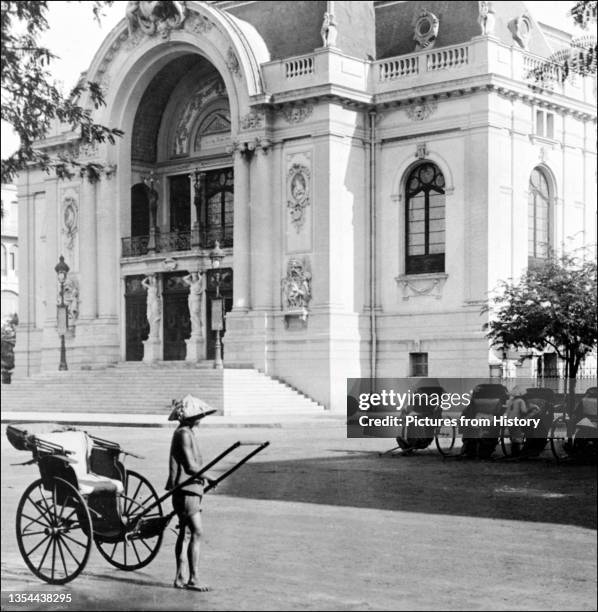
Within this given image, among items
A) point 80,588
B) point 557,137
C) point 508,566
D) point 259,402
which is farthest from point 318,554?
point 557,137

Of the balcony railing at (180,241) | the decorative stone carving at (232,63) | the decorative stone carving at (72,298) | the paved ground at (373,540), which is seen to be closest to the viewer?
the paved ground at (373,540)

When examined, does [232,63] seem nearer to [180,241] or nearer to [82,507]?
[180,241]

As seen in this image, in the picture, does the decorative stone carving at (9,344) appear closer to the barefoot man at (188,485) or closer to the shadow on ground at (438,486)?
the shadow on ground at (438,486)

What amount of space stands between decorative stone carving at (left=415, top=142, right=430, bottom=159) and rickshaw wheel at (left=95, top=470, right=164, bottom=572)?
142 ft

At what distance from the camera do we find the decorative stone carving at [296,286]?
159ft

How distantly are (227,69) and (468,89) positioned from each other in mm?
11049

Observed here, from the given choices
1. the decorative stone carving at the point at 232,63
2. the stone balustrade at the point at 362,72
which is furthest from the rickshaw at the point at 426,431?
the decorative stone carving at the point at 232,63

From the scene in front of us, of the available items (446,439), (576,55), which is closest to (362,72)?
(576,55)

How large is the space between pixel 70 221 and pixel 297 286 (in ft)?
40.8

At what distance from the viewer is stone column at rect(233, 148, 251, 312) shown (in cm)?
5097

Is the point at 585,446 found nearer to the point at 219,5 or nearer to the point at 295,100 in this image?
the point at 295,100

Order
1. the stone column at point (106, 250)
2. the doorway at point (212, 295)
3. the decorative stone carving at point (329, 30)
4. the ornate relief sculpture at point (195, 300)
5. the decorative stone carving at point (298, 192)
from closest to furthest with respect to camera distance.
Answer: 1. the decorative stone carving at point (329, 30)
2. the decorative stone carving at point (298, 192)
3. the ornate relief sculpture at point (195, 300)
4. the doorway at point (212, 295)
5. the stone column at point (106, 250)

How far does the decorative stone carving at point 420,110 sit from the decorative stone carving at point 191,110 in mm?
10115

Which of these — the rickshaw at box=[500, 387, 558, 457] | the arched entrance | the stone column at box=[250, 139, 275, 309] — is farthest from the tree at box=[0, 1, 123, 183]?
the arched entrance
